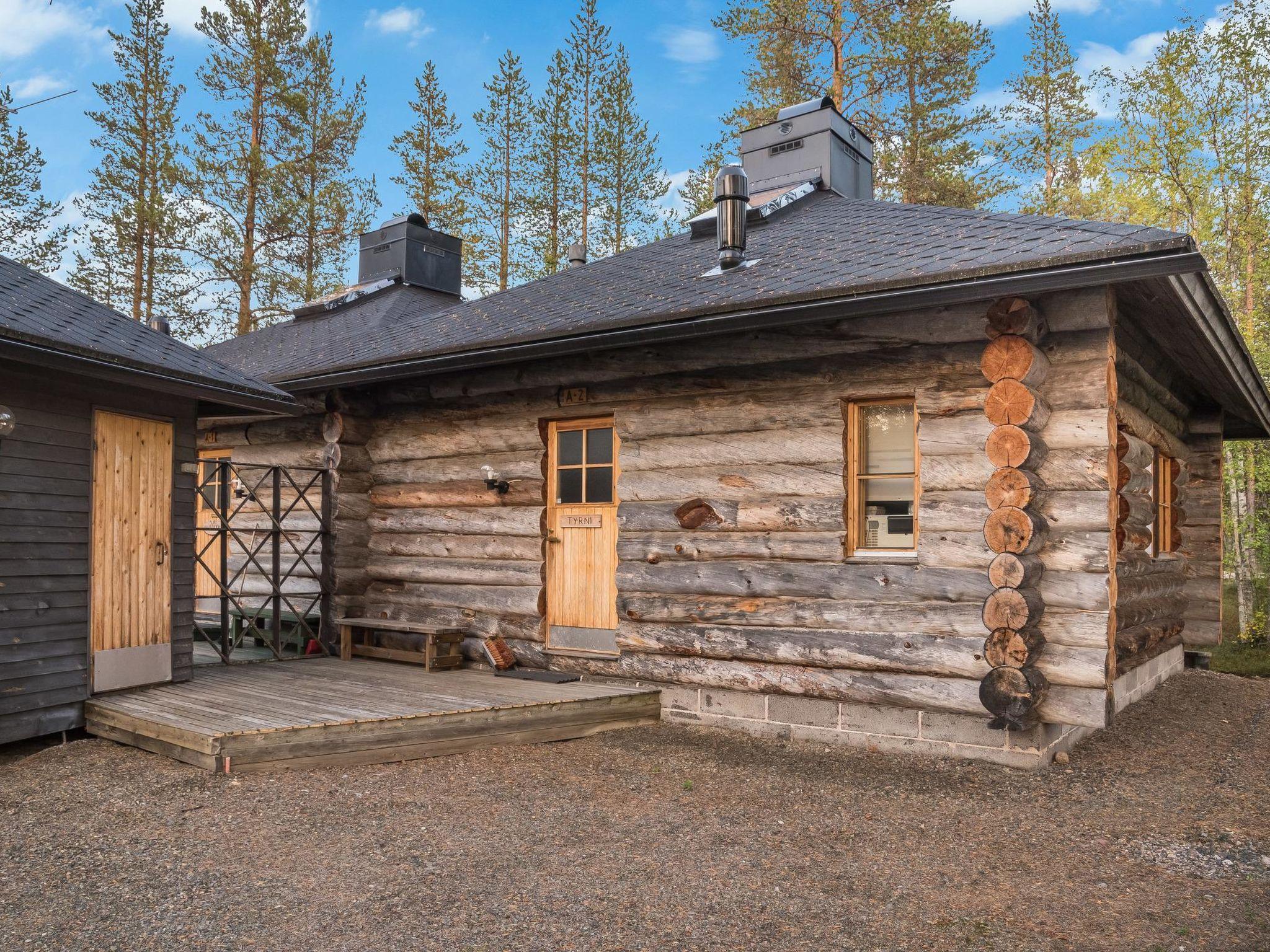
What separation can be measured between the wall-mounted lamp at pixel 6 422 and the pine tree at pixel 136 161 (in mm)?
16275

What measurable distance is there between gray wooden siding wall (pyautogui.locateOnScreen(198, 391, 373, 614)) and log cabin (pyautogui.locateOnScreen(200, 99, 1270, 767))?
0.05 metres

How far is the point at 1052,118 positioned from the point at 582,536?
66.2 ft

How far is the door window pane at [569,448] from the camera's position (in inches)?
343

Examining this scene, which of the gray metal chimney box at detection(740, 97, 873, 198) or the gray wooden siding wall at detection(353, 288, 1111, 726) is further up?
the gray metal chimney box at detection(740, 97, 873, 198)

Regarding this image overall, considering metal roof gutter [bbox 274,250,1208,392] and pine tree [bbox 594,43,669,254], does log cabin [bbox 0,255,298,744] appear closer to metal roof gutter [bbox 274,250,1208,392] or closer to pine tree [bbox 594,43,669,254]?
metal roof gutter [bbox 274,250,1208,392]

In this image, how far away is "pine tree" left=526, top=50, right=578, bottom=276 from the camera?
915 inches

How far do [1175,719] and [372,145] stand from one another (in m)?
21.1

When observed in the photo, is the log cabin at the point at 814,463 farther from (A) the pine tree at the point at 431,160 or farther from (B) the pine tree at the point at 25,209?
(B) the pine tree at the point at 25,209

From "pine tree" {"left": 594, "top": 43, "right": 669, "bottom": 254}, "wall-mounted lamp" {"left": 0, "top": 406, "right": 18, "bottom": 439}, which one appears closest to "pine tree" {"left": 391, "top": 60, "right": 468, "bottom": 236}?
"pine tree" {"left": 594, "top": 43, "right": 669, "bottom": 254}

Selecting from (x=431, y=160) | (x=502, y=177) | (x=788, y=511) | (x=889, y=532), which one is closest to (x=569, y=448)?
(x=788, y=511)

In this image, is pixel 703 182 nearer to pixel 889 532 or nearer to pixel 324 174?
pixel 324 174

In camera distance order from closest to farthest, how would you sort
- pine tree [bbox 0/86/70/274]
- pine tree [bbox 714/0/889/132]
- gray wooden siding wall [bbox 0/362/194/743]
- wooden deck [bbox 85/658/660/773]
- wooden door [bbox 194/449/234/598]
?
wooden deck [bbox 85/658/660/773], gray wooden siding wall [bbox 0/362/194/743], wooden door [bbox 194/449/234/598], pine tree [bbox 714/0/889/132], pine tree [bbox 0/86/70/274]

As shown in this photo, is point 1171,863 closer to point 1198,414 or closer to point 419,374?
point 419,374

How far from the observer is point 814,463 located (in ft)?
23.4
